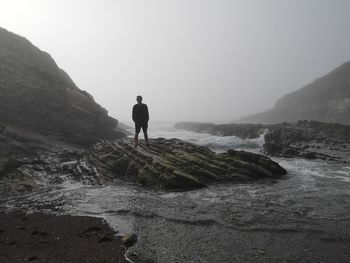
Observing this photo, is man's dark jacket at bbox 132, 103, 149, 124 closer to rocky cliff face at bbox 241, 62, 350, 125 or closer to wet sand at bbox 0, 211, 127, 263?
wet sand at bbox 0, 211, 127, 263

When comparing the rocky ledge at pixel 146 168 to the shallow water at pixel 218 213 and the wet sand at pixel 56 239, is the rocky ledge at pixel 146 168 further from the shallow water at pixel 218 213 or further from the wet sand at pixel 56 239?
the wet sand at pixel 56 239

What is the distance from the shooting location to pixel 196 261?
721 centimetres

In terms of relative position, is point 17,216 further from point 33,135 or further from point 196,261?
point 33,135

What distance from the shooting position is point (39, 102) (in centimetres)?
2741

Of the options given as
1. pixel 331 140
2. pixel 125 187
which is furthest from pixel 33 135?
pixel 331 140

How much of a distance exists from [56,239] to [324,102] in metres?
103

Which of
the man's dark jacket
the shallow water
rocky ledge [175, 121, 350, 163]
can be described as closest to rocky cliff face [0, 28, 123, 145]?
the man's dark jacket

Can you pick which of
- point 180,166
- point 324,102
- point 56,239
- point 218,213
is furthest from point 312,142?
point 324,102

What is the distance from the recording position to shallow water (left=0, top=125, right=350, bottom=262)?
7852mm

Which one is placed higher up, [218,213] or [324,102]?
[324,102]

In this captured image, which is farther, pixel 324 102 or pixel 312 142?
pixel 324 102

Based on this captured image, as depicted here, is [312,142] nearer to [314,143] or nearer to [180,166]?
[314,143]

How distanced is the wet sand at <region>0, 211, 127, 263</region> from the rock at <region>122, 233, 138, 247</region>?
16cm

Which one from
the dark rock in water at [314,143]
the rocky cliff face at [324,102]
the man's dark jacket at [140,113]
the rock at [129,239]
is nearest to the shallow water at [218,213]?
the rock at [129,239]
